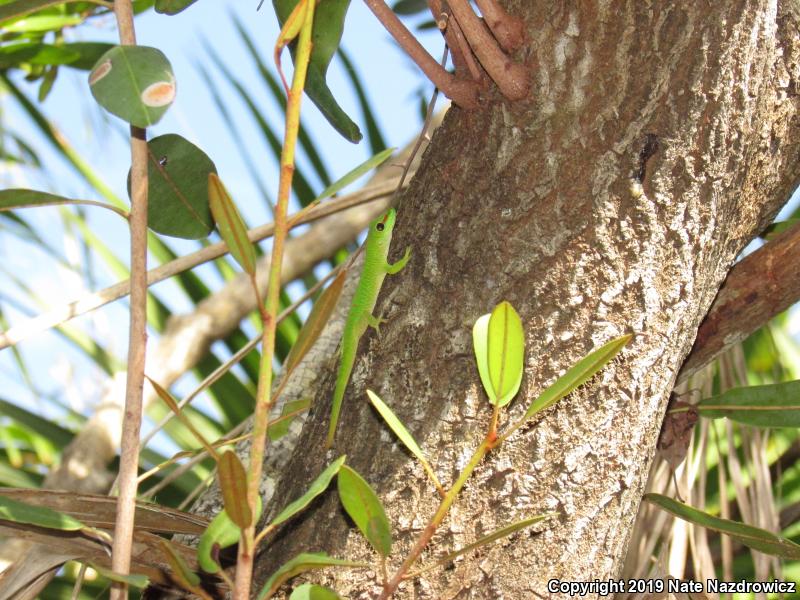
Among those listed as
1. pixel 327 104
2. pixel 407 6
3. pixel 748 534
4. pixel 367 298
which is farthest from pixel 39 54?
pixel 748 534

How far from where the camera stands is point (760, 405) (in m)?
1.34

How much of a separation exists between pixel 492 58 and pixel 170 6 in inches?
19.3

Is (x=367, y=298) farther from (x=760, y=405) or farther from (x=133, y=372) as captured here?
(x=133, y=372)

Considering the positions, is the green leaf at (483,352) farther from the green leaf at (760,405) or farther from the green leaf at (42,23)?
the green leaf at (42,23)

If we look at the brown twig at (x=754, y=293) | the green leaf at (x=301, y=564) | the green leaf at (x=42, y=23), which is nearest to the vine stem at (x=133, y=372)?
the green leaf at (x=301, y=564)

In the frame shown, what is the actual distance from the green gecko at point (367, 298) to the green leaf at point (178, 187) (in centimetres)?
29

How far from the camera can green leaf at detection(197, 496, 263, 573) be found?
0.83m

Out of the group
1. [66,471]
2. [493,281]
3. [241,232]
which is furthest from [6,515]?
[66,471]

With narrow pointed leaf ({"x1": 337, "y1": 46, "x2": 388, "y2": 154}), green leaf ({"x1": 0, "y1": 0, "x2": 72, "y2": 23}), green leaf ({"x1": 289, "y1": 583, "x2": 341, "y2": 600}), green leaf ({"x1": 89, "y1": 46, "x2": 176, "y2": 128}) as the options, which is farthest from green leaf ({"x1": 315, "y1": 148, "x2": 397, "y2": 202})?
narrow pointed leaf ({"x1": 337, "y1": 46, "x2": 388, "y2": 154})

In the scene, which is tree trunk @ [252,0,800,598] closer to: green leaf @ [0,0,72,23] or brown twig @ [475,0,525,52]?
brown twig @ [475,0,525,52]

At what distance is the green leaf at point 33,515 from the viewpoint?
2.76ft

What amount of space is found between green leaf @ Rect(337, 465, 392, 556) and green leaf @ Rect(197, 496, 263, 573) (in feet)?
0.39

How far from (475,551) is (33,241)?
257cm

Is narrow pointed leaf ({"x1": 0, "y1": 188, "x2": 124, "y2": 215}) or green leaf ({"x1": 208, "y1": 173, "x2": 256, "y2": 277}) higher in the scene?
narrow pointed leaf ({"x1": 0, "y1": 188, "x2": 124, "y2": 215})
